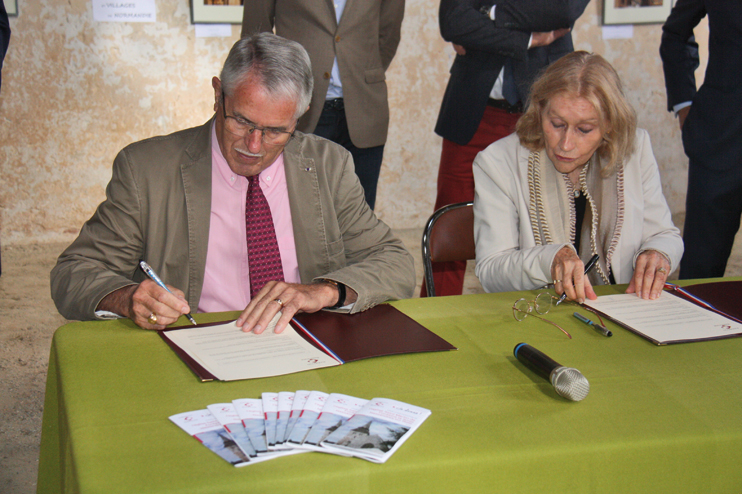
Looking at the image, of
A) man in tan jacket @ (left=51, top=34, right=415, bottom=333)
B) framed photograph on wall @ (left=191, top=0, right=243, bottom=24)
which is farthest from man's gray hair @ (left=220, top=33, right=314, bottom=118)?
framed photograph on wall @ (left=191, top=0, right=243, bottom=24)

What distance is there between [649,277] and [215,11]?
3.84 m

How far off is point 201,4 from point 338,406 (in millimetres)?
4181

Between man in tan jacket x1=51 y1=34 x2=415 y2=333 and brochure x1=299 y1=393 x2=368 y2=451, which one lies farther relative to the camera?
man in tan jacket x1=51 y1=34 x2=415 y2=333

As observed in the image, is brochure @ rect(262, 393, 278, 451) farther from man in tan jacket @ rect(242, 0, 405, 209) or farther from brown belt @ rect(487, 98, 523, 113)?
brown belt @ rect(487, 98, 523, 113)

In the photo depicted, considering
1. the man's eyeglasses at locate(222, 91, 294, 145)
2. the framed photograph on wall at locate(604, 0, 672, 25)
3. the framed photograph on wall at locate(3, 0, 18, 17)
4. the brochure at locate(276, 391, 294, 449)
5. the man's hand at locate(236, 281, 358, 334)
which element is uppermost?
the framed photograph on wall at locate(604, 0, 672, 25)

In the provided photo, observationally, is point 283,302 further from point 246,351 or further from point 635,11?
point 635,11

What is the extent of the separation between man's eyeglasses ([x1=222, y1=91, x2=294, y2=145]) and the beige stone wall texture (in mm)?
3263

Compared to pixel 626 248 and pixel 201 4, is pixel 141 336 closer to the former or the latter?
pixel 626 248

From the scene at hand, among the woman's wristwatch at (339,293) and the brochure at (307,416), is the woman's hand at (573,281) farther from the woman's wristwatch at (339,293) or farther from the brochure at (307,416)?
the brochure at (307,416)

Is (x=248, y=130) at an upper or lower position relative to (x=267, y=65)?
lower

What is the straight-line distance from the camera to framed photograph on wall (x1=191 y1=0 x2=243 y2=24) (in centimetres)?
465

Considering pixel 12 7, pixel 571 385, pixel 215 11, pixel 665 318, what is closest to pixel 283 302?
pixel 571 385

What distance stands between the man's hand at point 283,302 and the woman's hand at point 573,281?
A: 516 mm

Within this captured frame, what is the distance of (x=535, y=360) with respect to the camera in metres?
1.26
